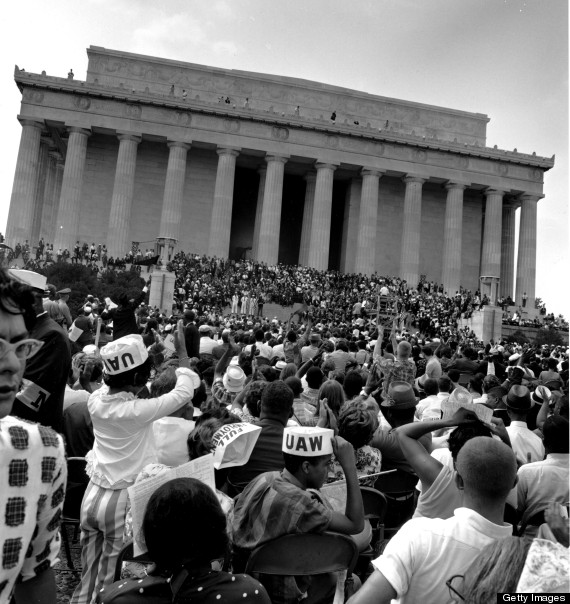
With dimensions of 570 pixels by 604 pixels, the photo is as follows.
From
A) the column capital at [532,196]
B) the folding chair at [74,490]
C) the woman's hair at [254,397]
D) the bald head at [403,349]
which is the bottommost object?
the folding chair at [74,490]

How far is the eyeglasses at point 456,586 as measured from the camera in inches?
89.9

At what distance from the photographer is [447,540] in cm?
291

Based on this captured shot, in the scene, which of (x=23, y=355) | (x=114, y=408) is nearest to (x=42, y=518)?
(x=23, y=355)

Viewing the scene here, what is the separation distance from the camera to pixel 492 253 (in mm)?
57719

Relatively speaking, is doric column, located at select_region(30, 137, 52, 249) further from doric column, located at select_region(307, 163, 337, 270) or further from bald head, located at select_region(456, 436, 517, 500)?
bald head, located at select_region(456, 436, 517, 500)

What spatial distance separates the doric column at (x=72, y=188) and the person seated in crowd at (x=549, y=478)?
164ft

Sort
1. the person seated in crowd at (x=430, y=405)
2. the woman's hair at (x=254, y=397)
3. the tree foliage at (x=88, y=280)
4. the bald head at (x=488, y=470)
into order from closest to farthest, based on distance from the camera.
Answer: the bald head at (x=488, y=470) → the woman's hair at (x=254, y=397) → the person seated in crowd at (x=430, y=405) → the tree foliage at (x=88, y=280)

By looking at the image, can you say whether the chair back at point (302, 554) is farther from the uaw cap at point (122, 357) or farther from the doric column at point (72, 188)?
the doric column at point (72, 188)

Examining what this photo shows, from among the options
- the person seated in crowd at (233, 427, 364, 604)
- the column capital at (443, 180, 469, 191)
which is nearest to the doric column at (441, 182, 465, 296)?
the column capital at (443, 180, 469, 191)

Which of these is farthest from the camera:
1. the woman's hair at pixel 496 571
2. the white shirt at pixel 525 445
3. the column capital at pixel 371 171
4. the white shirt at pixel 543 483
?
the column capital at pixel 371 171

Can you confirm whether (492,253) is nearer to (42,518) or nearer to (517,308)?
(517,308)

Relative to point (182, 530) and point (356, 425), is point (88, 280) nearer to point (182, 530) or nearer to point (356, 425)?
point (356, 425)

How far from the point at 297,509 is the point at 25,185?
52.5m

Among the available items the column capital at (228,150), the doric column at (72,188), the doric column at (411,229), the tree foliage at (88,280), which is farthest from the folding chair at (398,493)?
the doric column at (411,229)
